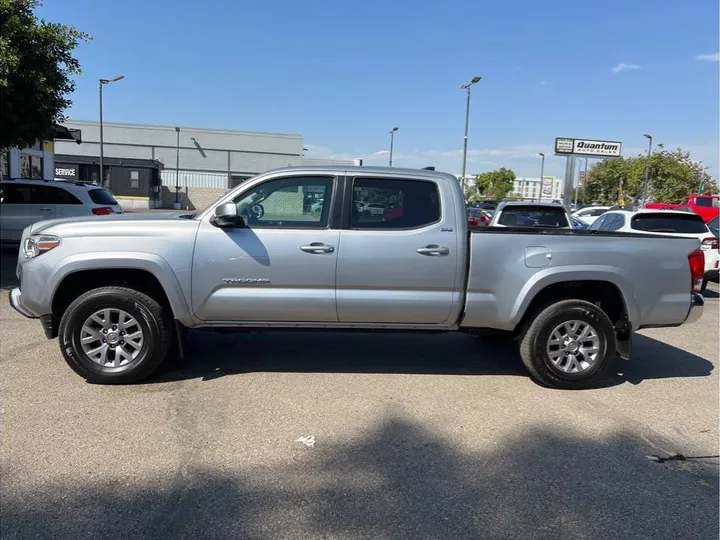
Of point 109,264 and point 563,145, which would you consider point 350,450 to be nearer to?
point 109,264

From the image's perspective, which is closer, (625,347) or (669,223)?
(625,347)

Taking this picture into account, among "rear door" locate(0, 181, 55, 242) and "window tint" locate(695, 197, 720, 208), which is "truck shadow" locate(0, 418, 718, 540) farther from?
"window tint" locate(695, 197, 720, 208)

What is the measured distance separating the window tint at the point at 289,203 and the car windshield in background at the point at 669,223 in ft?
25.7

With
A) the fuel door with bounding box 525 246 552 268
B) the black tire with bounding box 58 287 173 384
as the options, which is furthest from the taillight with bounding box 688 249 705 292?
the black tire with bounding box 58 287 173 384

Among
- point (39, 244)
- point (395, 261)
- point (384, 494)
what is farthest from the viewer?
point (395, 261)

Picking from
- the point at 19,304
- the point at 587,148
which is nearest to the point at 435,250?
the point at 19,304

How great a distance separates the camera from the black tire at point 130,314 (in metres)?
4.62

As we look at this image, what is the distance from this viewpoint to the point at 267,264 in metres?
4.70

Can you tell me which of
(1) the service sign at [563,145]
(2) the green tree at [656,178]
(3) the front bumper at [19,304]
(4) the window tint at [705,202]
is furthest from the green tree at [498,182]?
(3) the front bumper at [19,304]

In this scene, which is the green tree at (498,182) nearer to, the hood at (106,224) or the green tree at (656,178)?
the green tree at (656,178)

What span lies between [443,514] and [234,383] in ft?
8.09

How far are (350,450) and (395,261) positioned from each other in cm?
→ 170

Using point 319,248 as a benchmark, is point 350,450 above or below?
below

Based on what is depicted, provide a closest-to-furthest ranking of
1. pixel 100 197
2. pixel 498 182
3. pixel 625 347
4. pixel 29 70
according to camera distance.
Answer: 1. pixel 625 347
2. pixel 29 70
3. pixel 100 197
4. pixel 498 182
